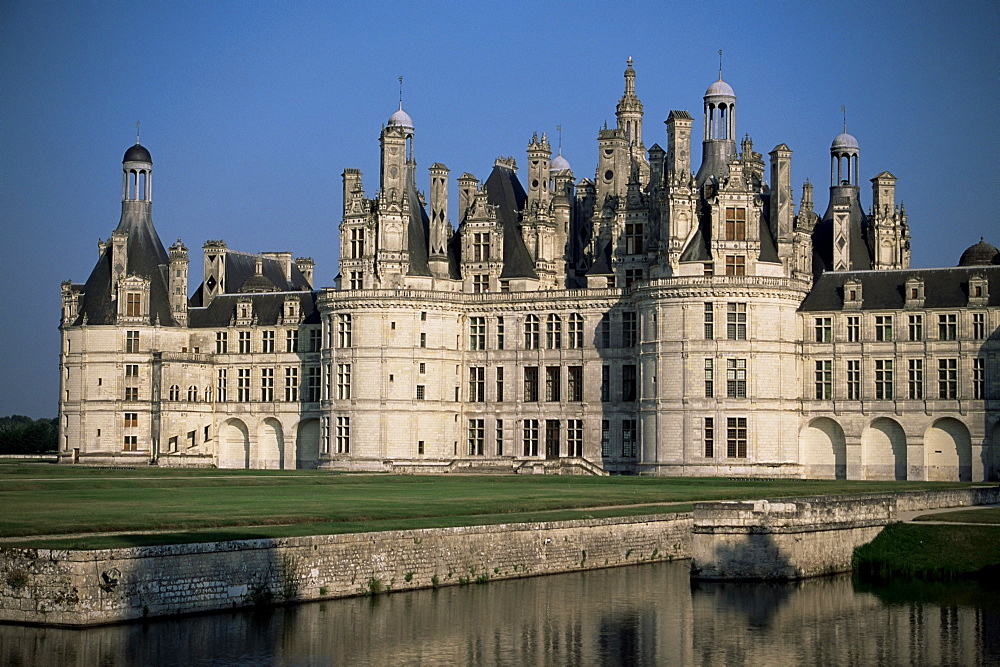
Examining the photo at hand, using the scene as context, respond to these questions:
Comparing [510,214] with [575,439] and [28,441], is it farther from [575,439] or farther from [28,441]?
[28,441]

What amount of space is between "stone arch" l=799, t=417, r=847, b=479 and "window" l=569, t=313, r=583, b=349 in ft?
38.4

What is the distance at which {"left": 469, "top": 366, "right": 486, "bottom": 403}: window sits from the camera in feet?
257

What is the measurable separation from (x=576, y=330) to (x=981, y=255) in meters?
20.3

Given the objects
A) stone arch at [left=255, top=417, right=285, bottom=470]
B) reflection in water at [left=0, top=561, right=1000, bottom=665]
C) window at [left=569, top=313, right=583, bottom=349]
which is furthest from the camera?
stone arch at [left=255, top=417, right=285, bottom=470]

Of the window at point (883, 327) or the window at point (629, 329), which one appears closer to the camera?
the window at point (883, 327)

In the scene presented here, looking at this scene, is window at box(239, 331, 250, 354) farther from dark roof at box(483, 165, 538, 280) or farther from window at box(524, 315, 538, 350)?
window at box(524, 315, 538, 350)

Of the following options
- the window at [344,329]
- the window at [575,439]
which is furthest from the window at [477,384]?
the window at [344,329]

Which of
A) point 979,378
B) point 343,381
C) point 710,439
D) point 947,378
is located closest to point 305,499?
point 710,439

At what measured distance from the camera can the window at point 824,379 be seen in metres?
70.8

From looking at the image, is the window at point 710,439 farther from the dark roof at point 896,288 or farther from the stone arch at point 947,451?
the stone arch at point 947,451

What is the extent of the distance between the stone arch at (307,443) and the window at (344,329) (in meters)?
7.07

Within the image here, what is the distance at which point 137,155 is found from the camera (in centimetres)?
8819

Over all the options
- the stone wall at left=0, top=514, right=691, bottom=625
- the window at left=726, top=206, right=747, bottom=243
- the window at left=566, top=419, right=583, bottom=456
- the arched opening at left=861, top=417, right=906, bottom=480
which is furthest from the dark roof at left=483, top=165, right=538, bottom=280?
the stone wall at left=0, top=514, right=691, bottom=625

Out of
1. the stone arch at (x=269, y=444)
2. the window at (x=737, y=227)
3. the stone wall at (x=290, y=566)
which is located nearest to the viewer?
the stone wall at (x=290, y=566)
